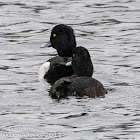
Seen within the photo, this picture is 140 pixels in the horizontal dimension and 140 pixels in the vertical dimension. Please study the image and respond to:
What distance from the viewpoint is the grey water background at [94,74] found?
9.96 meters

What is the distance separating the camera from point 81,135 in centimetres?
953

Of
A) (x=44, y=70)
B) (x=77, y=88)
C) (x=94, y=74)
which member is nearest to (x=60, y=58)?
(x=44, y=70)

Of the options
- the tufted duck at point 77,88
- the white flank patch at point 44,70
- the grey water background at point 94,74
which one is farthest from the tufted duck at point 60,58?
the tufted duck at point 77,88

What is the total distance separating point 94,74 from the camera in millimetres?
13859

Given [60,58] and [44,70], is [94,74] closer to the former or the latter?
[60,58]

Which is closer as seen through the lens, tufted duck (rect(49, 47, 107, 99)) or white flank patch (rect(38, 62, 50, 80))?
tufted duck (rect(49, 47, 107, 99))

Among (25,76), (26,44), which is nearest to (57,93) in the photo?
(25,76)

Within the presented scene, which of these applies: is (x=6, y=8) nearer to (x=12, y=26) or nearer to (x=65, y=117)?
→ (x=12, y=26)

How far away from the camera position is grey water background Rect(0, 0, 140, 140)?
392 inches

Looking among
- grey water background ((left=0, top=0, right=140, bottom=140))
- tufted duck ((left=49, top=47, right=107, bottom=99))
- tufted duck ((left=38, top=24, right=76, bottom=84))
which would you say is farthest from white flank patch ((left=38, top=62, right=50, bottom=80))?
tufted duck ((left=49, top=47, right=107, bottom=99))

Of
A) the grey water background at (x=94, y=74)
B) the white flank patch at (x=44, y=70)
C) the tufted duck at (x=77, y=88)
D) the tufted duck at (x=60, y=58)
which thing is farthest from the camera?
the white flank patch at (x=44, y=70)

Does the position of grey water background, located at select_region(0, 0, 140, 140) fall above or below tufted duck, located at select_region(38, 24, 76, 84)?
below

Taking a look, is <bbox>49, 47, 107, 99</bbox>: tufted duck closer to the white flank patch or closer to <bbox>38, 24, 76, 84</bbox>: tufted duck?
Answer: <bbox>38, 24, 76, 84</bbox>: tufted duck

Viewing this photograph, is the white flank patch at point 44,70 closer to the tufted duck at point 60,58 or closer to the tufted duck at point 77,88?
the tufted duck at point 60,58
